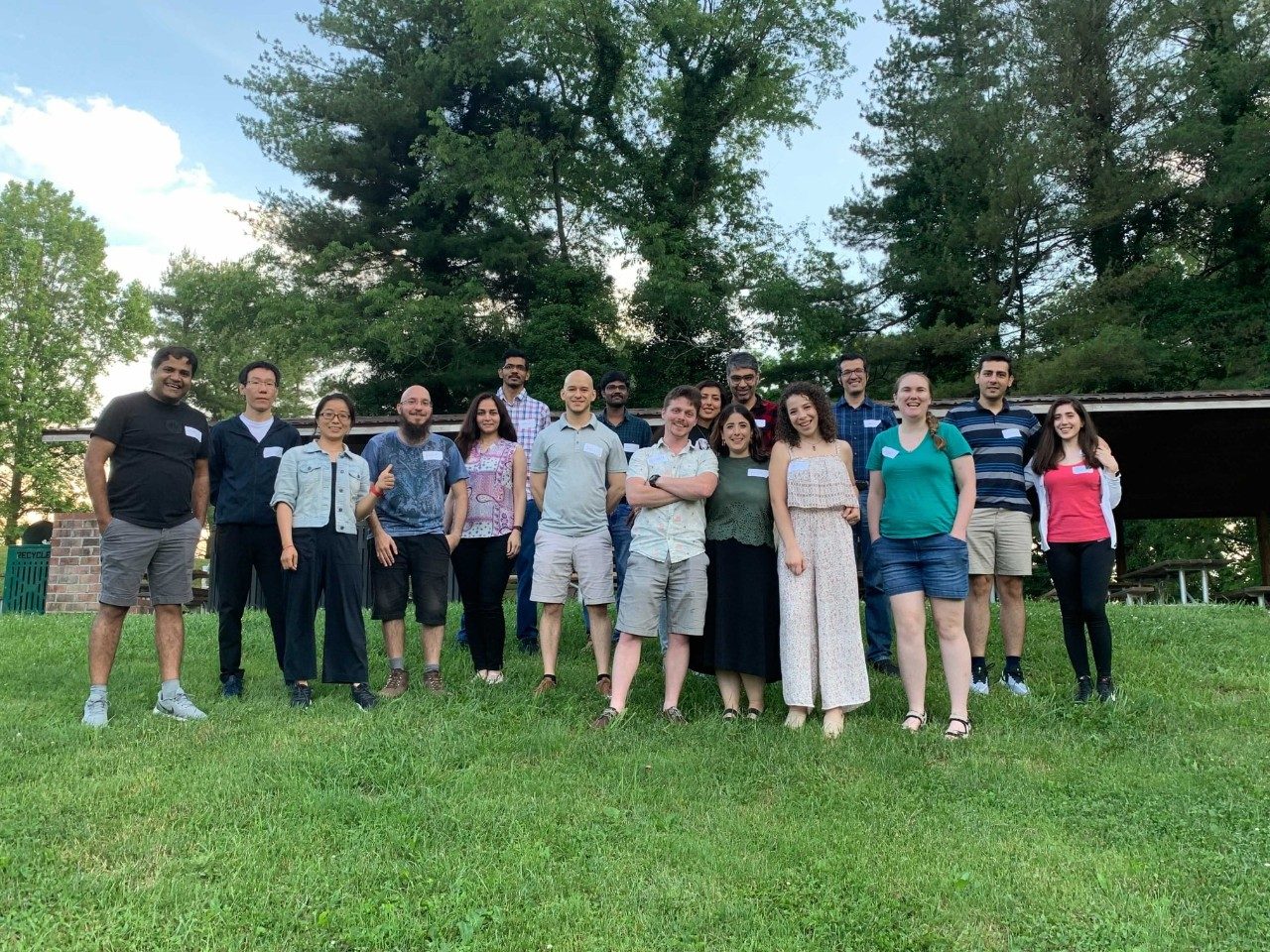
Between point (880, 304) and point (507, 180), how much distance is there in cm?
878

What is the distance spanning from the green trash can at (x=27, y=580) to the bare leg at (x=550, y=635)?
9.39 metres

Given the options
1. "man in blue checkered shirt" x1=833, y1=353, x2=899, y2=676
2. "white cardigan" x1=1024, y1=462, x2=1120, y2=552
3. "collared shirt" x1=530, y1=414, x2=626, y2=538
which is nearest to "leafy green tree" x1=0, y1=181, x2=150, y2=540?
"collared shirt" x1=530, y1=414, x2=626, y2=538

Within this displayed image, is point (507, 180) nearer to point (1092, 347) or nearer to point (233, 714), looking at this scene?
point (1092, 347)

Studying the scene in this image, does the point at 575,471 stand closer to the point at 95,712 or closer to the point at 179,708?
the point at 179,708

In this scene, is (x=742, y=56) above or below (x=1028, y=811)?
above

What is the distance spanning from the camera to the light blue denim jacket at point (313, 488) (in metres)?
5.29

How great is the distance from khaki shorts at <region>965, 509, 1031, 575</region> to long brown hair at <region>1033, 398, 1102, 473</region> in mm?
348

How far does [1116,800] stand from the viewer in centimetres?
382

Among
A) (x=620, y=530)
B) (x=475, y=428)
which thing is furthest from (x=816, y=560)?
(x=475, y=428)

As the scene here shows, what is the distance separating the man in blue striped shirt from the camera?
5625mm

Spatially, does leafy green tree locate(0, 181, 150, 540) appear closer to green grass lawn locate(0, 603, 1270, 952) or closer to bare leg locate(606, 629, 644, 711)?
green grass lawn locate(0, 603, 1270, 952)

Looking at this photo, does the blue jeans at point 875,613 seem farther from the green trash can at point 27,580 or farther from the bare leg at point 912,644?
the green trash can at point 27,580

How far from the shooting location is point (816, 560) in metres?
4.86

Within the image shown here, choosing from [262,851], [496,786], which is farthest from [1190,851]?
[262,851]
